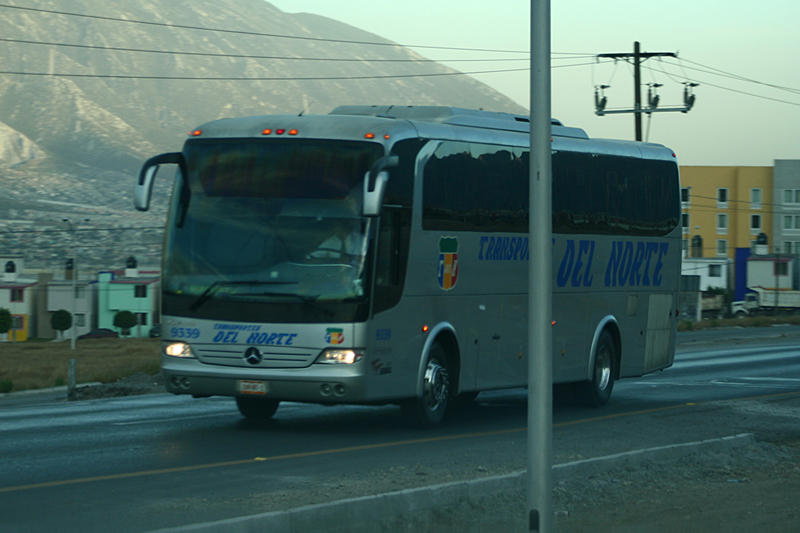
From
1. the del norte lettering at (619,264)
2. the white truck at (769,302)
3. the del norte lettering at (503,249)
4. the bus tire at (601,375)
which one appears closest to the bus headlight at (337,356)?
the del norte lettering at (503,249)

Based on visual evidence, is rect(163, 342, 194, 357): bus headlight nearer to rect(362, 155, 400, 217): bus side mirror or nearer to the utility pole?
rect(362, 155, 400, 217): bus side mirror

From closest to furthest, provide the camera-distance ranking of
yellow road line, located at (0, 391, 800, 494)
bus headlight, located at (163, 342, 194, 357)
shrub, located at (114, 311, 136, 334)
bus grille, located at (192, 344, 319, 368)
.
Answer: yellow road line, located at (0, 391, 800, 494)
bus grille, located at (192, 344, 319, 368)
bus headlight, located at (163, 342, 194, 357)
shrub, located at (114, 311, 136, 334)

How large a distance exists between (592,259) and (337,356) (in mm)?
5728

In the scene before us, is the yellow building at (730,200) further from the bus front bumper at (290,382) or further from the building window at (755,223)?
the bus front bumper at (290,382)

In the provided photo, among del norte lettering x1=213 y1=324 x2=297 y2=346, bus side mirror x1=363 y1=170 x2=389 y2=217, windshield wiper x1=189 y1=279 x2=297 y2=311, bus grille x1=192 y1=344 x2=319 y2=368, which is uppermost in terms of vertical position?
bus side mirror x1=363 y1=170 x2=389 y2=217

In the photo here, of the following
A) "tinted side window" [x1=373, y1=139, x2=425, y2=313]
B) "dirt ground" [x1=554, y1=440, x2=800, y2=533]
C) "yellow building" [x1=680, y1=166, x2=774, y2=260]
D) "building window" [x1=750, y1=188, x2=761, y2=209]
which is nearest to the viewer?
"dirt ground" [x1=554, y1=440, x2=800, y2=533]

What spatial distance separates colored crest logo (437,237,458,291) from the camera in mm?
15180

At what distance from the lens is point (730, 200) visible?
141 metres

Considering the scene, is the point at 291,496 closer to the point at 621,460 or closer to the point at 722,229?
the point at 621,460

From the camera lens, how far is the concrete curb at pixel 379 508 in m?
7.68

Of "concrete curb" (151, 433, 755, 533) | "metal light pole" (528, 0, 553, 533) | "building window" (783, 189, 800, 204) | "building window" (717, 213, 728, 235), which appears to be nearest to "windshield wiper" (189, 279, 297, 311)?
"concrete curb" (151, 433, 755, 533)

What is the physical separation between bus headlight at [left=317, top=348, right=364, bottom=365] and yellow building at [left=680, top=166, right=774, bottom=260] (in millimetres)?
129006

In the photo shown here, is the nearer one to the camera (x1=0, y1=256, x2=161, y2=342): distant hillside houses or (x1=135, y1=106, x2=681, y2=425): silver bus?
(x1=135, y1=106, x2=681, y2=425): silver bus

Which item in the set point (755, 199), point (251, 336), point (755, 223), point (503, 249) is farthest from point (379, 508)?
point (755, 223)
